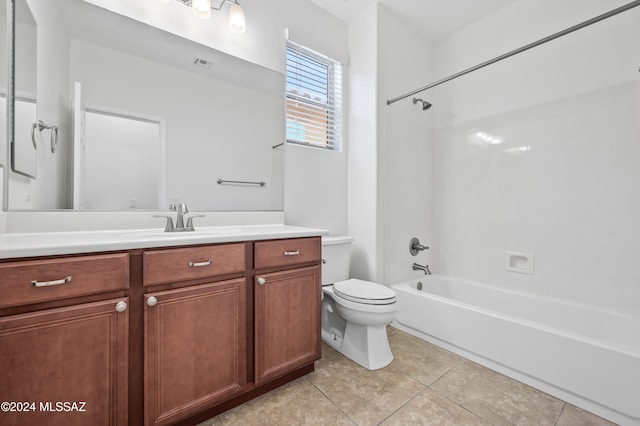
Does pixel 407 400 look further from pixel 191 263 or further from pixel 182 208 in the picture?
pixel 182 208

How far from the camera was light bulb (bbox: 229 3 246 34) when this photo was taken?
1.71 metres

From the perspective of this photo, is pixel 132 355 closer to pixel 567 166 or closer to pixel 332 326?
pixel 332 326

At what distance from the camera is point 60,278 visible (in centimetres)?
86

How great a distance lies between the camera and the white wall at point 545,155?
171 cm

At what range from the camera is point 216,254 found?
1.18 meters

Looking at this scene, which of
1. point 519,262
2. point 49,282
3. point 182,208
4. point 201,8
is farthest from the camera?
point 519,262

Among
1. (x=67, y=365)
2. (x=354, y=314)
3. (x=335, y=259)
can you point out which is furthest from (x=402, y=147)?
(x=67, y=365)

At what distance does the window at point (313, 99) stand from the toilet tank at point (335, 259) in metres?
0.84

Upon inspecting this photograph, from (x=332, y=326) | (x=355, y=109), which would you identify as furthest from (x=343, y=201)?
(x=332, y=326)

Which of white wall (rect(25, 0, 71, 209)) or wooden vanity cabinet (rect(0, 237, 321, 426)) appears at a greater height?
white wall (rect(25, 0, 71, 209))

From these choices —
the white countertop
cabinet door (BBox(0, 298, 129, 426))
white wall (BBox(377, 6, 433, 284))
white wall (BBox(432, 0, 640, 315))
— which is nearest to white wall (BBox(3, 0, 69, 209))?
the white countertop

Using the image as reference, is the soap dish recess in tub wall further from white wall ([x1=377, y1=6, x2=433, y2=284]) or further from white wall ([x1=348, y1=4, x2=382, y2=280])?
white wall ([x1=348, y1=4, x2=382, y2=280])

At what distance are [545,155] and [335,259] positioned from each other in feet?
5.81

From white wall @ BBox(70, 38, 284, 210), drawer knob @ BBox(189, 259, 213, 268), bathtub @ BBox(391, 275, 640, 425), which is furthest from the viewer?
white wall @ BBox(70, 38, 284, 210)
